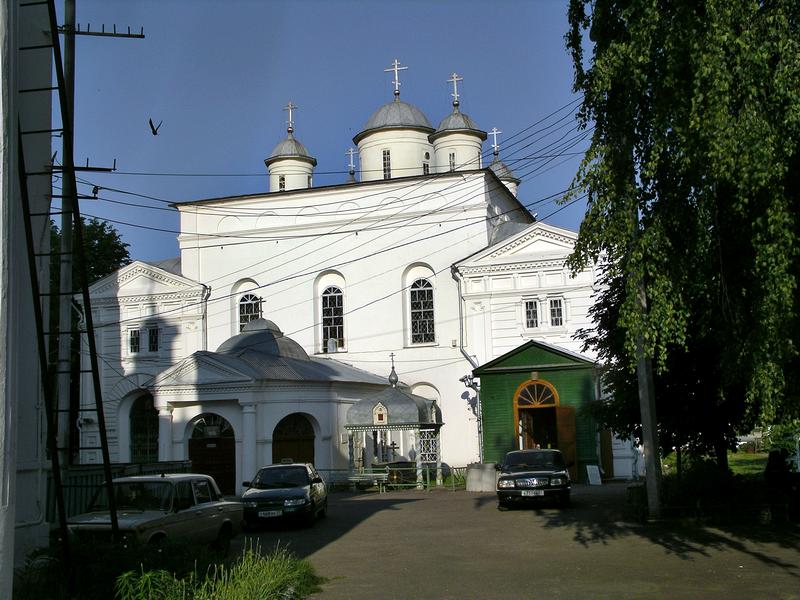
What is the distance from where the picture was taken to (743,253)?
1223cm

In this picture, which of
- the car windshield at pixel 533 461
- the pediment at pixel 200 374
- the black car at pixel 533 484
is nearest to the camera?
the black car at pixel 533 484

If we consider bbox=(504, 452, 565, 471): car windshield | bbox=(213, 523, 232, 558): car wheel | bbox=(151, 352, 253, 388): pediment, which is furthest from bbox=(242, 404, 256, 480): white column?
bbox=(213, 523, 232, 558): car wheel

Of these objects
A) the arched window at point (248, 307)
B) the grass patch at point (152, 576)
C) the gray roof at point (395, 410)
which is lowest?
the grass patch at point (152, 576)

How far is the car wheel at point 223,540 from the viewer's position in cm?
1593

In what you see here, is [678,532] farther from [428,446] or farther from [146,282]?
[146,282]

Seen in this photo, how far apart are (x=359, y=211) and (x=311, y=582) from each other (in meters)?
31.9

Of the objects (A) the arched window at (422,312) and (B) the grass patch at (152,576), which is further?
(A) the arched window at (422,312)

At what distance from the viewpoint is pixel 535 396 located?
119 feet

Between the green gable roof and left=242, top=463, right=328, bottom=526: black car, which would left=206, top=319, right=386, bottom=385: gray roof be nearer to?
the green gable roof

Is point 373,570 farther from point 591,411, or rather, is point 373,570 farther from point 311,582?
point 591,411

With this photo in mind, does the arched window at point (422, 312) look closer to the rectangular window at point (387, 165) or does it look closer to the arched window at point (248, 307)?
the rectangular window at point (387, 165)

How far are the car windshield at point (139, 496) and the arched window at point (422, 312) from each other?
1062 inches

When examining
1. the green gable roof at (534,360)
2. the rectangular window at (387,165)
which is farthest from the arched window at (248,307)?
the green gable roof at (534,360)

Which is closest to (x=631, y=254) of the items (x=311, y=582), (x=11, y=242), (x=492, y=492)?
(x=311, y=582)
